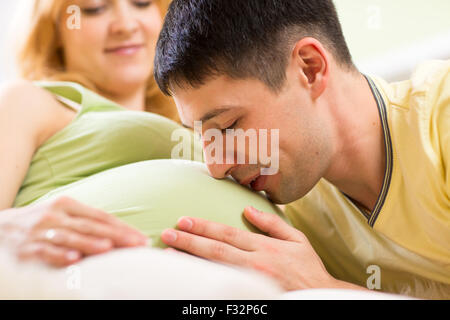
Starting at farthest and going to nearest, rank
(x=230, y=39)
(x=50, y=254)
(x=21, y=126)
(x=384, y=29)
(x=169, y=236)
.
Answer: (x=384, y=29)
(x=21, y=126)
(x=230, y=39)
(x=169, y=236)
(x=50, y=254)

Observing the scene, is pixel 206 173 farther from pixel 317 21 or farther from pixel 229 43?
pixel 317 21

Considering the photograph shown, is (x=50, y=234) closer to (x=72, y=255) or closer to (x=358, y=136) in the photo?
(x=72, y=255)

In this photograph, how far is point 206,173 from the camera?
0.82 metres

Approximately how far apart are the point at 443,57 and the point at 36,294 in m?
1.19

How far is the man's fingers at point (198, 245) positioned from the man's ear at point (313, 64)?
32 cm

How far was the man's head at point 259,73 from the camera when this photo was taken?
31.3 inches

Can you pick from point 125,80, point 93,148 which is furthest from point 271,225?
point 125,80

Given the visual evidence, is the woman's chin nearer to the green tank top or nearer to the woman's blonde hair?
the woman's blonde hair

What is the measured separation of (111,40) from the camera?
4.33 feet

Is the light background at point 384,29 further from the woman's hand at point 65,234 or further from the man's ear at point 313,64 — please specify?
the woman's hand at point 65,234

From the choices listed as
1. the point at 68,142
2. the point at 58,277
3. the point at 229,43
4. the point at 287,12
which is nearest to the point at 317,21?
the point at 287,12

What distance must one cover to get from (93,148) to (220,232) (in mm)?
375

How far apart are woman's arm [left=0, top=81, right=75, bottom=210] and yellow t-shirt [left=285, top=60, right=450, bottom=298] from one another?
58cm

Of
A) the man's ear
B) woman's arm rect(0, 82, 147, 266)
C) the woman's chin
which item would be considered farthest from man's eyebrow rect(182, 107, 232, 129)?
the woman's chin
